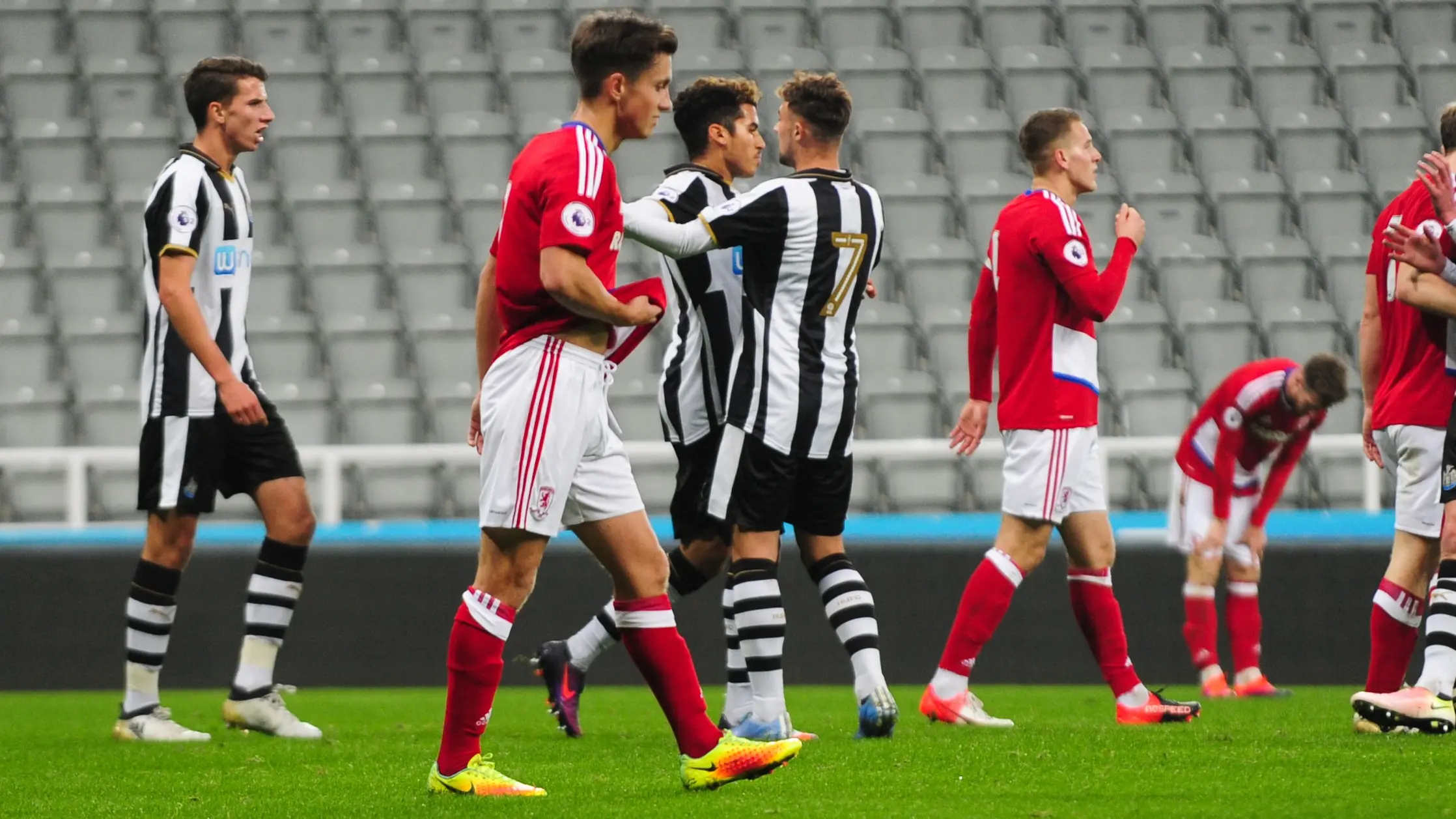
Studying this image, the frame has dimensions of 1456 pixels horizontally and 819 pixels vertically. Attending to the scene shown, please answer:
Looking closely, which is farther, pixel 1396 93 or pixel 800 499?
pixel 1396 93

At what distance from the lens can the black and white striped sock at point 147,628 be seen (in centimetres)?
577

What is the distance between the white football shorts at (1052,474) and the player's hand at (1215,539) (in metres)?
1.94

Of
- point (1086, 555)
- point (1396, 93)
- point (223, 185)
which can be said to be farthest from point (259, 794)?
point (1396, 93)

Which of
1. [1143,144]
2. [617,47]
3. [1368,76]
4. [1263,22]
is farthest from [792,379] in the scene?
[1263,22]

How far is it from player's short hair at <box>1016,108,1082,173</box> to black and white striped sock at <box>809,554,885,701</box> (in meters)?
1.59

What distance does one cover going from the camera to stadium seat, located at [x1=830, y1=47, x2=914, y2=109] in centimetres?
1359

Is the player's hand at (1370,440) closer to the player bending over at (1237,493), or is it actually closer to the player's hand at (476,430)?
the player bending over at (1237,493)

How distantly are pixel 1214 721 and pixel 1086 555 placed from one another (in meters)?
0.74

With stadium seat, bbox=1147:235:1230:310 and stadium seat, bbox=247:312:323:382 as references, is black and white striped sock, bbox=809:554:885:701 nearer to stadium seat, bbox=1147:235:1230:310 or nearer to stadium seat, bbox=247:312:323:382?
stadium seat, bbox=247:312:323:382

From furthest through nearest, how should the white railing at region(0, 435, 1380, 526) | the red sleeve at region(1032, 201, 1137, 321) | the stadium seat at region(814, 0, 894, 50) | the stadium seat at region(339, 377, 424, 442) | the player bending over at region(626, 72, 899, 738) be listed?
1. the stadium seat at region(814, 0, 894, 50)
2. the stadium seat at region(339, 377, 424, 442)
3. the white railing at region(0, 435, 1380, 526)
4. the red sleeve at region(1032, 201, 1137, 321)
5. the player bending over at region(626, 72, 899, 738)

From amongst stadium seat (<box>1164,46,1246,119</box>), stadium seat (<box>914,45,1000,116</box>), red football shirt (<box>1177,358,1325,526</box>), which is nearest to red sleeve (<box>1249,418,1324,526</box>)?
red football shirt (<box>1177,358,1325,526</box>)

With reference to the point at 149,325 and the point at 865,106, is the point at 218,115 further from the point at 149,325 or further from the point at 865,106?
the point at 865,106

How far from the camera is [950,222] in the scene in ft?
41.1

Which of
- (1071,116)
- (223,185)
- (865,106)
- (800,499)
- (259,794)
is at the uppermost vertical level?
(865,106)
